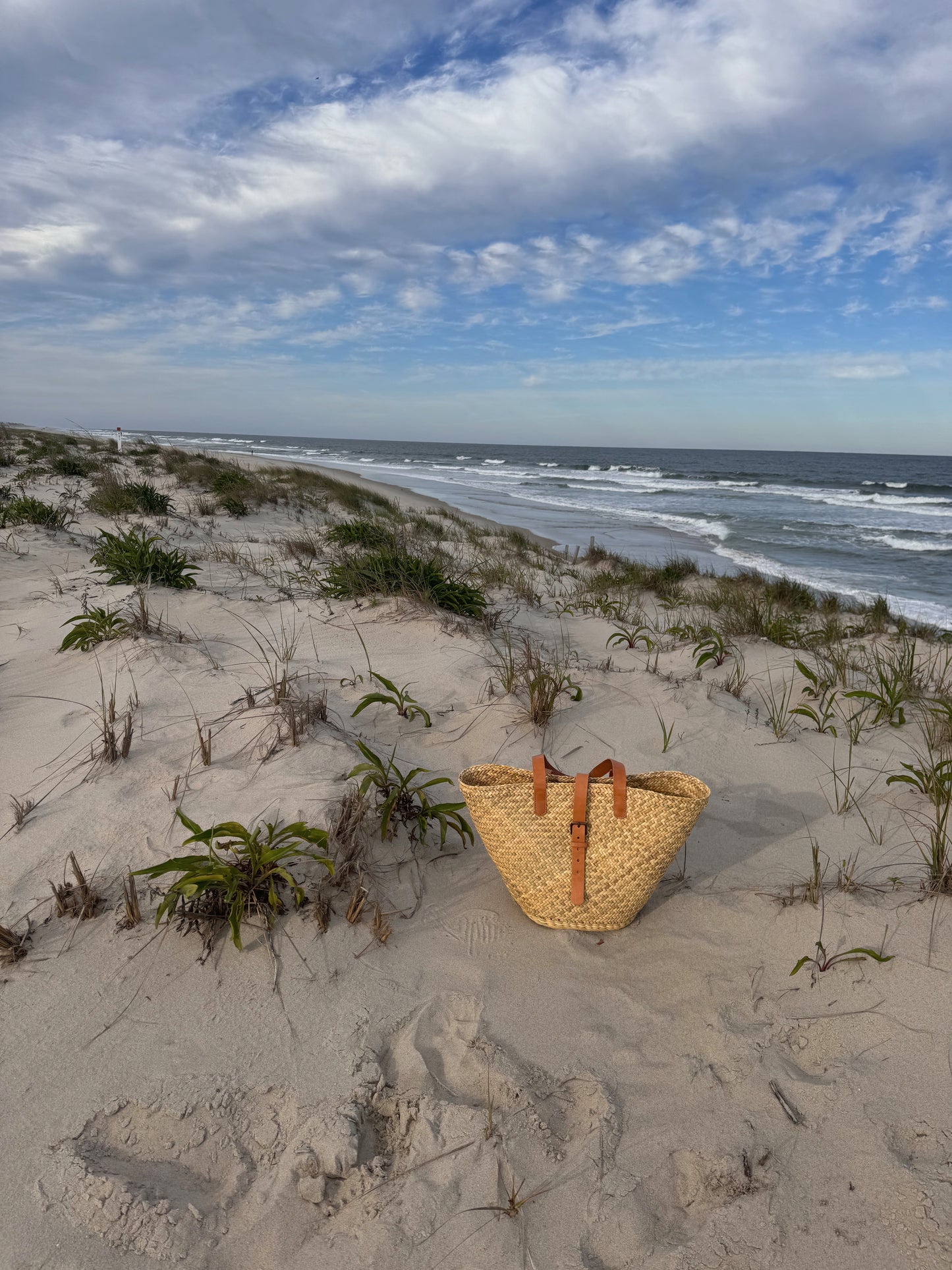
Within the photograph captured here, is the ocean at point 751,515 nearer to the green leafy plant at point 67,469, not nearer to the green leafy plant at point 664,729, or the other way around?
the green leafy plant at point 664,729

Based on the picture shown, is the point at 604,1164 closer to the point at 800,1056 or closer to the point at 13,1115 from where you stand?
the point at 800,1056

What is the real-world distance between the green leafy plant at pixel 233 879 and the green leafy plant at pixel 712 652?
3.18m

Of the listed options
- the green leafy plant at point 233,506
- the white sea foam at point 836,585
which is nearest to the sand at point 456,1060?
the white sea foam at point 836,585

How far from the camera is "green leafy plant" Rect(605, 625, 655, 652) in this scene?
209 inches

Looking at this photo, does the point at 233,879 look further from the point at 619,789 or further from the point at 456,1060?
the point at 619,789

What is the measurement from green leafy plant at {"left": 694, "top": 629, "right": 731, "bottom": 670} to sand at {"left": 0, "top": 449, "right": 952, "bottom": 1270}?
161cm

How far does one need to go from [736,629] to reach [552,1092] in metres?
4.40

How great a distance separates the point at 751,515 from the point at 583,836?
23557 millimetres

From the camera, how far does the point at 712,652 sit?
4734mm

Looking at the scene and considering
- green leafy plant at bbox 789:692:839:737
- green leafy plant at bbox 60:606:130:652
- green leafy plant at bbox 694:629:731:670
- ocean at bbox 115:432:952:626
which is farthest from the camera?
ocean at bbox 115:432:952:626

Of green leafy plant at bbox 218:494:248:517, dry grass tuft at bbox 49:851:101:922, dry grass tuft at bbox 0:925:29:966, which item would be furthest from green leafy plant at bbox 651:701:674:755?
green leafy plant at bbox 218:494:248:517

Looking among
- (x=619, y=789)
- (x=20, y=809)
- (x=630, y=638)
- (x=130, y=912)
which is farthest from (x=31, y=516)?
(x=619, y=789)

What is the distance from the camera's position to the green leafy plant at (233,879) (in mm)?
2162

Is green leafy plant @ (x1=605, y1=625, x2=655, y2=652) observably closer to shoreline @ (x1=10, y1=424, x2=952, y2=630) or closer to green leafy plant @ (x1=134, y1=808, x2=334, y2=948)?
green leafy plant @ (x1=134, y1=808, x2=334, y2=948)
